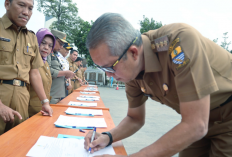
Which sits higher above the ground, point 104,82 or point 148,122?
point 148,122

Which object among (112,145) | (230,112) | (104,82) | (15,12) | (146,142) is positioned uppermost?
(15,12)

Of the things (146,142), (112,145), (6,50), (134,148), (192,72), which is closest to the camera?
(192,72)

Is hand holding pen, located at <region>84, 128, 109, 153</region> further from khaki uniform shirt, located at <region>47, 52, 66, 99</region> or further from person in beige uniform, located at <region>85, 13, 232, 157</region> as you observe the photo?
khaki uniform shirt, located at <region>47, 52, 66, 99</region>

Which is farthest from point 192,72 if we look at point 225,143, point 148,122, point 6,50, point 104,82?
point 104,82

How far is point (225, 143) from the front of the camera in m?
0.92

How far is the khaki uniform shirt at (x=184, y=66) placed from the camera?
2.11 ft

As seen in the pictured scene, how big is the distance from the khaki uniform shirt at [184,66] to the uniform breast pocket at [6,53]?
3.56 ft

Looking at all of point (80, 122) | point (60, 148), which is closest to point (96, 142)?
point (60, 148)

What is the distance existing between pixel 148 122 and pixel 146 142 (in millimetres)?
1225

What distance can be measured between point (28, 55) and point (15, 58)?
16cm

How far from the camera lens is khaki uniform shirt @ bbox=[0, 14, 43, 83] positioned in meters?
1.40

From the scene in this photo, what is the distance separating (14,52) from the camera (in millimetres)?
1482

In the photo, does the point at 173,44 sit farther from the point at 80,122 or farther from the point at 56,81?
the point at 56,81

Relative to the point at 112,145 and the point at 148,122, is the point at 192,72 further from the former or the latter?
the point at 148,122
